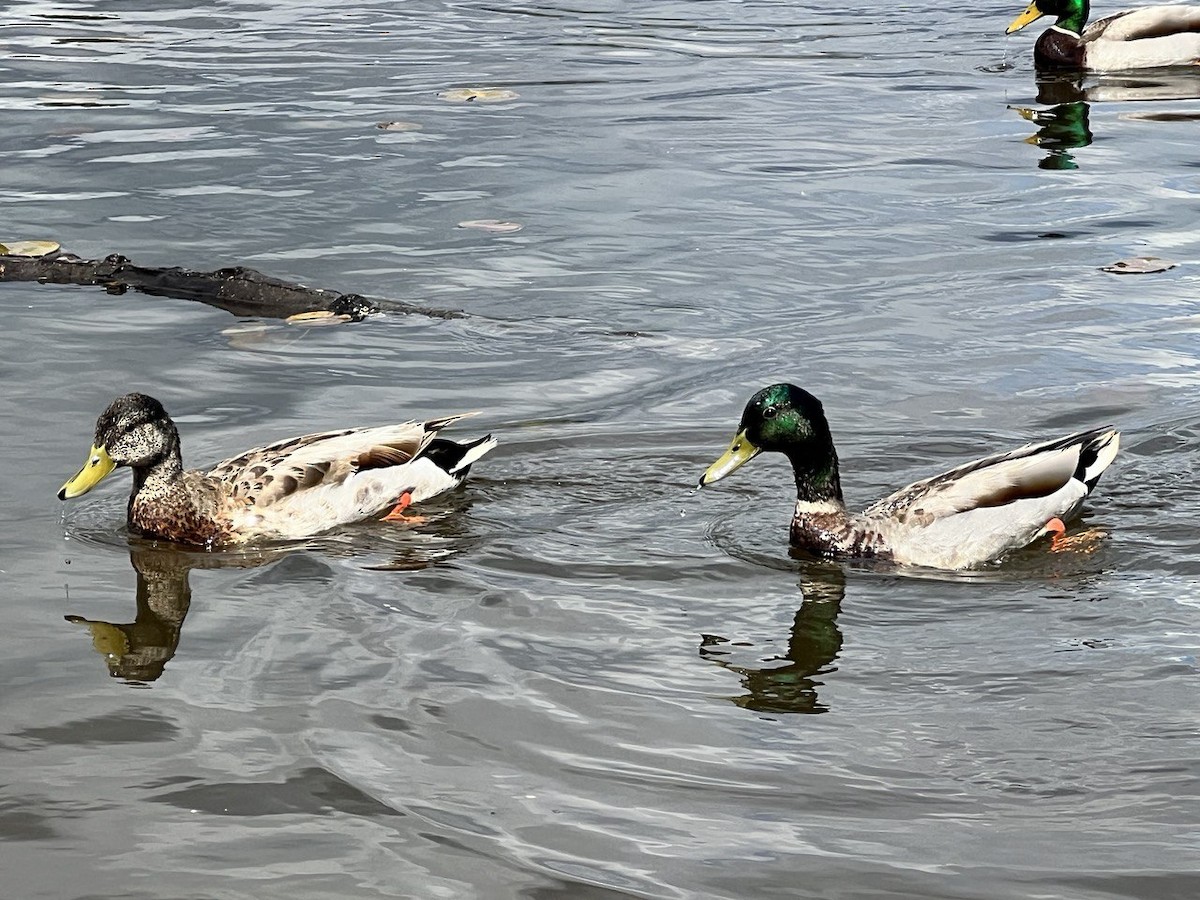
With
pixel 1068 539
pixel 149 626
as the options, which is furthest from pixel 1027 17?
pixel 149 626

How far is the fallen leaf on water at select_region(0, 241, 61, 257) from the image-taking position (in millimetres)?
10648

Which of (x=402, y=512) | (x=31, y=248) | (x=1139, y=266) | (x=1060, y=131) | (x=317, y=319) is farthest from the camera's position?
(x=1060, y=131)

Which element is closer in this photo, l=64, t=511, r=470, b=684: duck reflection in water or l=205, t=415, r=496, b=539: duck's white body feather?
l=64, t=511, r=470, b=684: duck reflection in water

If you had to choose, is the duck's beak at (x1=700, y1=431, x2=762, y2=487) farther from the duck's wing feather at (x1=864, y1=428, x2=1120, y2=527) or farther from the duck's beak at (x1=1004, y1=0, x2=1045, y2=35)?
the duck's beak at (x1=1004, y1=0, x2=1045, y2=35)

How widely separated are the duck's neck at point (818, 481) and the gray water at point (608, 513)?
0.27 meters

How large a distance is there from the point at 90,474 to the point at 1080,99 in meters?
11.2

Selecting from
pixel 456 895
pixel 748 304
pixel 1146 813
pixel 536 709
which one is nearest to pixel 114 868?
pixel 456 895

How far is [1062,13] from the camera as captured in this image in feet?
59.6

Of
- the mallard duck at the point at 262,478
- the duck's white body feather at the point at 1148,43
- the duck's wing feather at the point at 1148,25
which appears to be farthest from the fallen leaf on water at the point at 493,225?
the duck's wing feather at the point at 1148,25

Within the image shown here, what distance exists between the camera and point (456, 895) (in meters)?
4.60

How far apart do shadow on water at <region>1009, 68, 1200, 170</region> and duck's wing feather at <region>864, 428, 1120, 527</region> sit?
20.2ft

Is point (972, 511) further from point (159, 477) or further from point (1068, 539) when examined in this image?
point (159, 477)

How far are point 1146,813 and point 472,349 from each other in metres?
5.08

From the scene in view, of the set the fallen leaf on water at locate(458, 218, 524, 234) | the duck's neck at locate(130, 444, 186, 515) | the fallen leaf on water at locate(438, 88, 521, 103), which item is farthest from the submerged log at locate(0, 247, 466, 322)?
the fallen leaf on water at locate(438, 88, 521, 103)
